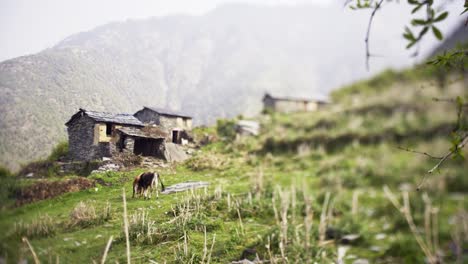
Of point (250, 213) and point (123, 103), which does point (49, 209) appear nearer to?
point (123, 103)

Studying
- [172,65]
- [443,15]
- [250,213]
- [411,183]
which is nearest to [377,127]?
[411,183]

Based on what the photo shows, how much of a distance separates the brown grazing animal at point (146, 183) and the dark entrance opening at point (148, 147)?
0.16 metres

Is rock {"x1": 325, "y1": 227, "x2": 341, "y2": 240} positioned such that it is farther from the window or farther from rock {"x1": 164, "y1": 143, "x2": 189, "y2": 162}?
the window

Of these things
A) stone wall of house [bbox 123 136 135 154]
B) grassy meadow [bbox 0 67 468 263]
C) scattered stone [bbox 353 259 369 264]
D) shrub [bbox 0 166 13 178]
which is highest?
stone wall of house [bbox 123 136 135 154]

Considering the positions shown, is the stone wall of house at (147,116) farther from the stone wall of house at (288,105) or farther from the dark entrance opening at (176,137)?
the stone wall of house at (288,105)

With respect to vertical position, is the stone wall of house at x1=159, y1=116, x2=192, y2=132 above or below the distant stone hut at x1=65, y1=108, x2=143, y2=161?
above

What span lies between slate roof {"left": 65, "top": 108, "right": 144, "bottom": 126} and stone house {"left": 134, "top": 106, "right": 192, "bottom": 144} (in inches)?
2.4

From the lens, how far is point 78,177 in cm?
264

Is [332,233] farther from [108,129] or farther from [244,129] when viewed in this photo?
[108,129]

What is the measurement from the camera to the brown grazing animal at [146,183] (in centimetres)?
263

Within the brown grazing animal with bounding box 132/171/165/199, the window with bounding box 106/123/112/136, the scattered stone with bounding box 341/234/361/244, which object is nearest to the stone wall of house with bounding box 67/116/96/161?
the window with bounding box 106/123/112/136

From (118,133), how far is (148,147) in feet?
0.85

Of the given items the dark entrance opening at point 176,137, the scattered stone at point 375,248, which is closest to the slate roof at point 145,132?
the dark entrance opening at point 176,137

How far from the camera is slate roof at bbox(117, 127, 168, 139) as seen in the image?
2762 mm
